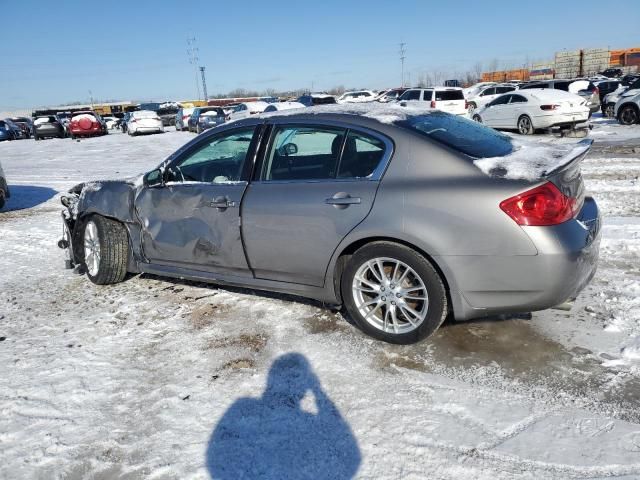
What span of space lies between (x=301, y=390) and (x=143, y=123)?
2693cm

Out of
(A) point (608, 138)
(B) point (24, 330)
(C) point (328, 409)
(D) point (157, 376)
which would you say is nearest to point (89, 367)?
(D) point (157, 376)

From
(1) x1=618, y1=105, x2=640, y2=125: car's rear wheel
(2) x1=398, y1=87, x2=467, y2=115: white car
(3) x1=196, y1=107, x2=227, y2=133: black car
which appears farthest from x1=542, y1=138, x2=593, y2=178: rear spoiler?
(3) x1=196, y1=107, x2=227, y2=133: black car

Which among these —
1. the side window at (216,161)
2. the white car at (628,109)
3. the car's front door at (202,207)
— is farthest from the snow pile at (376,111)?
the white car at (628,109)

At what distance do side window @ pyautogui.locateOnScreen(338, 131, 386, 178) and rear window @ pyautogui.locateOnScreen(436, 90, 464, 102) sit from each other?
1725cm

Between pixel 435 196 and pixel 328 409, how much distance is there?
56.2 inches

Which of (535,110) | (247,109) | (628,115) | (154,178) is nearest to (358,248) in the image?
(154,178)

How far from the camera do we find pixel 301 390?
119 inches

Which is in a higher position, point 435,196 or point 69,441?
point 435,196

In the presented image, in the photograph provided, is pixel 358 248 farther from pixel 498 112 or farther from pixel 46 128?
pixel 46 128

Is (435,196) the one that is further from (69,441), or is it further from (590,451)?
(69,441)

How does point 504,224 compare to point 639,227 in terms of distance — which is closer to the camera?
point 504,224

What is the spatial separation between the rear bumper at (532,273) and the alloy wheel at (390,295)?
10.2 inches

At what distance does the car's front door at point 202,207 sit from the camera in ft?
13.0

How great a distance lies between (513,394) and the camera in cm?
287
